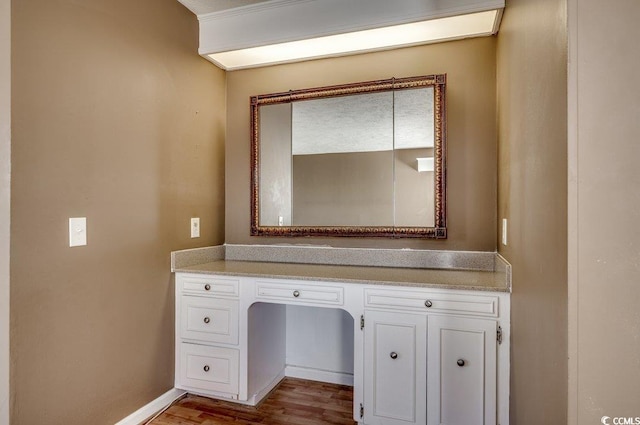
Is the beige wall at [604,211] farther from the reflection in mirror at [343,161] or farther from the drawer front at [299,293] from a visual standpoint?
the reflection in mirror at [343,161]

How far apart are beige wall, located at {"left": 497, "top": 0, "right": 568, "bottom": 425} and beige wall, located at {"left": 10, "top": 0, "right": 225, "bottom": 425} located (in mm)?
1774

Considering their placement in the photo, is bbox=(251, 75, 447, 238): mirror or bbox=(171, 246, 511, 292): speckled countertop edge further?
bbox=(251, 75, 447, 238): mirror

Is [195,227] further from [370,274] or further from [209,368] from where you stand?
[370,274]

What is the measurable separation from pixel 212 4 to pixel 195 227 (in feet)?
4.58

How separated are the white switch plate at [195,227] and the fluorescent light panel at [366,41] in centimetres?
110

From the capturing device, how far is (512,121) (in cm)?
152

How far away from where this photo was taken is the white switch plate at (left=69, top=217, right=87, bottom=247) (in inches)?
58.9

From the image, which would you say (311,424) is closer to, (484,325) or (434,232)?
(484,325)

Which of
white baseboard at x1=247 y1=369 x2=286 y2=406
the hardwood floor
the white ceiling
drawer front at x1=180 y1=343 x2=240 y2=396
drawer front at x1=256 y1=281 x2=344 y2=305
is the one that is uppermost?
the white ceiling

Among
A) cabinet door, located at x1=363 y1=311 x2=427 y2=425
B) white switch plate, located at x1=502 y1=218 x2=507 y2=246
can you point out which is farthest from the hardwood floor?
white switch plate, located at x1=502 y1=218 x2=507 y2=246

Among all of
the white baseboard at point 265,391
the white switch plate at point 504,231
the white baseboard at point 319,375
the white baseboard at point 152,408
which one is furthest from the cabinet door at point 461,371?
the white baseboard at point 152,408

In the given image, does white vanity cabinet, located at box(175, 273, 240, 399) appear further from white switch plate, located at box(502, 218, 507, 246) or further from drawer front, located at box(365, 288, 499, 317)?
white switch plate, located at box(502, 218, 507, 246)

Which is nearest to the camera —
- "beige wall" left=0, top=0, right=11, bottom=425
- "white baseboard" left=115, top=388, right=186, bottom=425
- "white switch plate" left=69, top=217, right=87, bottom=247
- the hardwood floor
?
"beige wall" left=0, top=0, right=11, bottom=425

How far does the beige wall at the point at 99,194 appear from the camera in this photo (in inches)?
52.8
